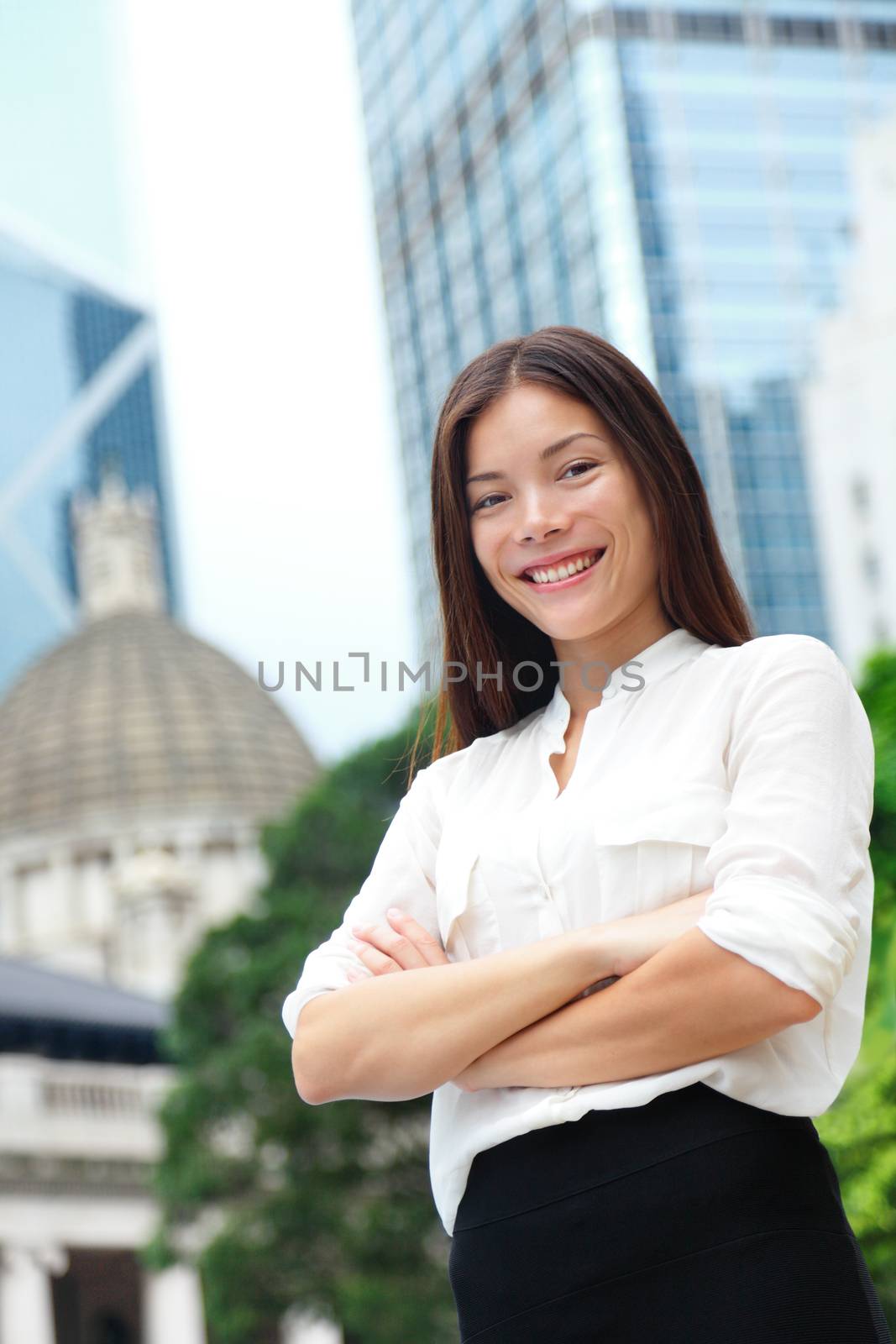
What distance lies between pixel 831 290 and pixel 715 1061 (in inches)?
2816

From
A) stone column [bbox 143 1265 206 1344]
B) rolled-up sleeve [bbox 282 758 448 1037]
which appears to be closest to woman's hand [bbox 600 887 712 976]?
rolled-up sleeve [bbox 282 758 448 1037]

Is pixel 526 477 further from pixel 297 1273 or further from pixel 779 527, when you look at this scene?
pixel 779 527

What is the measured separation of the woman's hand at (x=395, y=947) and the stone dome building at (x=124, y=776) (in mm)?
43542

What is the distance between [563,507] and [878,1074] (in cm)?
972

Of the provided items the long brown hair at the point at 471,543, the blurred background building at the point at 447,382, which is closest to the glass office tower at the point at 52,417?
the blurred background building at the point at 447,382

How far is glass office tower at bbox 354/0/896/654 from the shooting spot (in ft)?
226

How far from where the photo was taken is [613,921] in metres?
2.54

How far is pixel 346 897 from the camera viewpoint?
24344 mm

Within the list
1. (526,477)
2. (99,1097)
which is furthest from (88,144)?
(526,477)

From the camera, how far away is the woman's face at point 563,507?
2.76 m

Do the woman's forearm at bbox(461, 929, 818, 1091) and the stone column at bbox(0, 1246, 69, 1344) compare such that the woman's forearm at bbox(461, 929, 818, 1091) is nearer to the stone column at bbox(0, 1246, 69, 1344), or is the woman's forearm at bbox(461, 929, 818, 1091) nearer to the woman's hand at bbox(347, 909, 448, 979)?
the woman's hand at bbox(347, 909, 448, 979)

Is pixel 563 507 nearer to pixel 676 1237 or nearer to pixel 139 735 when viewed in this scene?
pixel 676 1237

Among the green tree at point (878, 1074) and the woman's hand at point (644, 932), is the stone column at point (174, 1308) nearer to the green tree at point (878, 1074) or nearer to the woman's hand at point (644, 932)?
the green tree at point (878, 1074)

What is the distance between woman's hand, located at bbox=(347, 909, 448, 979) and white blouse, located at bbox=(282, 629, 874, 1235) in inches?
1.1
